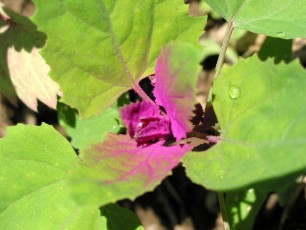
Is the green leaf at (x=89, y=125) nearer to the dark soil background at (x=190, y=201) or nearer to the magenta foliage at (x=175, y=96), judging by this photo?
the dark soil background at (x=190, y=201)

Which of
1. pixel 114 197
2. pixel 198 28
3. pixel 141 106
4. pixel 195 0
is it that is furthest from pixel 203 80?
Answer: pixel 114 197

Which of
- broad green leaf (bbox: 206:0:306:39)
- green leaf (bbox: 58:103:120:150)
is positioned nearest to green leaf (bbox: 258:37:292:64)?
broad green leaf (bbox: 206:0:306:39)

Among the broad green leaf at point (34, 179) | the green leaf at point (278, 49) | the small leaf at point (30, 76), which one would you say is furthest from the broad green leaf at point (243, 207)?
the small leaf at point (30, 76)

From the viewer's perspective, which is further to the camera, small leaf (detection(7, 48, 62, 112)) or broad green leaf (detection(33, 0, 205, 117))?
small leaf (detection(7, 48, 62, 112))

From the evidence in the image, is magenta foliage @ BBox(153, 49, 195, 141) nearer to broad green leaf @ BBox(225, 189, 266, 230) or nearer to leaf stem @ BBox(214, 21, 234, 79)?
leaf stem @ BBox(214, 21, 234, 79)

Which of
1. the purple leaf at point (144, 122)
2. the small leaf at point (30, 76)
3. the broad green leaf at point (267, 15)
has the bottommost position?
the small leaf at point (30, 76)

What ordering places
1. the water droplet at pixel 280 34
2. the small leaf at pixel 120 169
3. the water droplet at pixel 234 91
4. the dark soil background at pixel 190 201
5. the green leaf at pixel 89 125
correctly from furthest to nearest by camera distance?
the dark soil background at pixel 190 201 < the green leaf at pixel 89 125 < the water droplet at pixel 280 34 < the water droplet at pixel 234 91 < the small leaf at pixel 120 169
